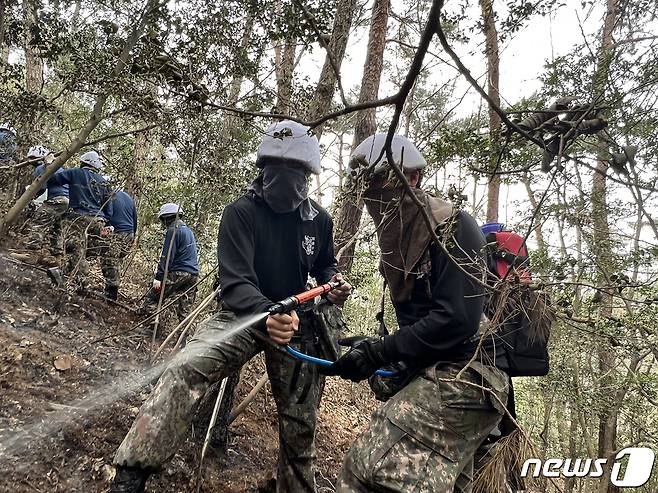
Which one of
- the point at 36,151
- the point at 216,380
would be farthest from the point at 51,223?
the point at 216,380

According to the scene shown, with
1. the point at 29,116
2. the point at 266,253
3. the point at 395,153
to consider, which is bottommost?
the point at 266,253

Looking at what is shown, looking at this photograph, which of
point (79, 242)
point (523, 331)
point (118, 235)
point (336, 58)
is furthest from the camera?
point (118, 235)

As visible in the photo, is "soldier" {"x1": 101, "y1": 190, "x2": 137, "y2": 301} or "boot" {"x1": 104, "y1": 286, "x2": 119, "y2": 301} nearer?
"soldier" {"x1": 101, "y1": 190, "x2": 137, "y2": 301}

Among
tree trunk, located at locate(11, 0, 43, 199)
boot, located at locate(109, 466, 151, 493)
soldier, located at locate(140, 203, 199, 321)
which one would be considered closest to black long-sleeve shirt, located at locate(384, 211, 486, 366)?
boot, located at locate(109, 466, 151, 493)

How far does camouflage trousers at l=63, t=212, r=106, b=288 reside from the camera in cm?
690

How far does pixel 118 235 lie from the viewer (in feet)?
23.0

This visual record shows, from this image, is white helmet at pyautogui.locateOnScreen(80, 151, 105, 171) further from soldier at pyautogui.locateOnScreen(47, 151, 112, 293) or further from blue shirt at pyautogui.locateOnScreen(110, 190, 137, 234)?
blue shirt at pyautogui.locateOnScreen(110, 190, 137, 234)

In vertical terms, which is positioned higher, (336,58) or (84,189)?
(336,58)

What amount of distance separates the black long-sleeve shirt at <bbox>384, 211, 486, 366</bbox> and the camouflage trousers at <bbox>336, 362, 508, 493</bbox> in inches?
4.2

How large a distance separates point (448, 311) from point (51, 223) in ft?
24.3

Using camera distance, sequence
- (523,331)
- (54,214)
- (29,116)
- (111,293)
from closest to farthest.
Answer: (523,331), (29,116), (54,214), (111,293)

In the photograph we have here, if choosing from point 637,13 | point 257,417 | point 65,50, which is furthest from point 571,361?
point 65,50

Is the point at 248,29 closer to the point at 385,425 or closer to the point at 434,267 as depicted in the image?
the point at 434,267

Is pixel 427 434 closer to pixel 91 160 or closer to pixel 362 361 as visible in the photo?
pixel 362 361
